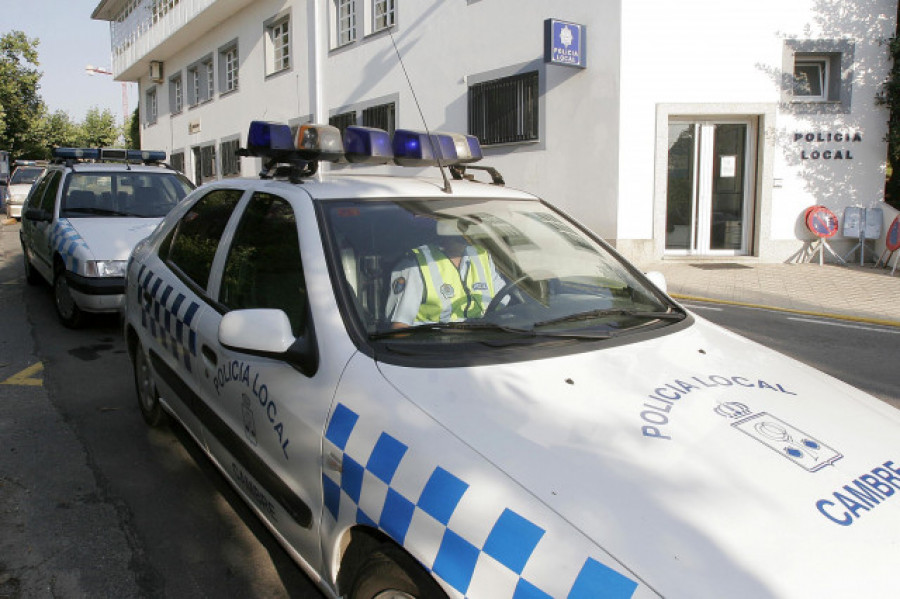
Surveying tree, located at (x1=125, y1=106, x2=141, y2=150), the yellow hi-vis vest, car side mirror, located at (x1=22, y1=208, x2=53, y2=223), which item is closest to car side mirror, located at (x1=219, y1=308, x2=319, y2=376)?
the yellow hi-vis vest

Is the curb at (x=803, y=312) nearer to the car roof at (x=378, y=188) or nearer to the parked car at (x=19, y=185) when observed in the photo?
the car roof at (x=378, y=188)

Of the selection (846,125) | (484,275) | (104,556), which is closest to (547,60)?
(846,125)

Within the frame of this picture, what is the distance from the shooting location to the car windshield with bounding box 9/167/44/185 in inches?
928

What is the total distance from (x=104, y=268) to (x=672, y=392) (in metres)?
5.93

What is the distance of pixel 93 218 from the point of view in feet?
24.5

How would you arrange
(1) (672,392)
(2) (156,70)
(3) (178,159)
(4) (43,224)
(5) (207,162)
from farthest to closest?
(2) (156,70) < (3) (178,159) < (5) (207,162) < (4) (43,224) < (1) (672,392)

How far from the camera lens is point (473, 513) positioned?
1604 mm

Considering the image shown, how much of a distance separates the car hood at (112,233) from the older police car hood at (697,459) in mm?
5569

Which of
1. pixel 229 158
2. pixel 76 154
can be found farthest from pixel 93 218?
pixel 229 158

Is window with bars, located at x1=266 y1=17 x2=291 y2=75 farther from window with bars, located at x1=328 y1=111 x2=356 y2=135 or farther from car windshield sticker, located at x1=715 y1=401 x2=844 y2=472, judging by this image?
car windshield sticker, located at x1=715 y1=401 x2=844 y2=472

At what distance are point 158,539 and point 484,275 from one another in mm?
1841

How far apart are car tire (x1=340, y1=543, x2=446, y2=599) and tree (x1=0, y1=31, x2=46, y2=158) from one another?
43488 millimetres

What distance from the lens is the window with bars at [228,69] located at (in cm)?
2533

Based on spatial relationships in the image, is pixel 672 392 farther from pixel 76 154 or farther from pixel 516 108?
pixel 516 108
